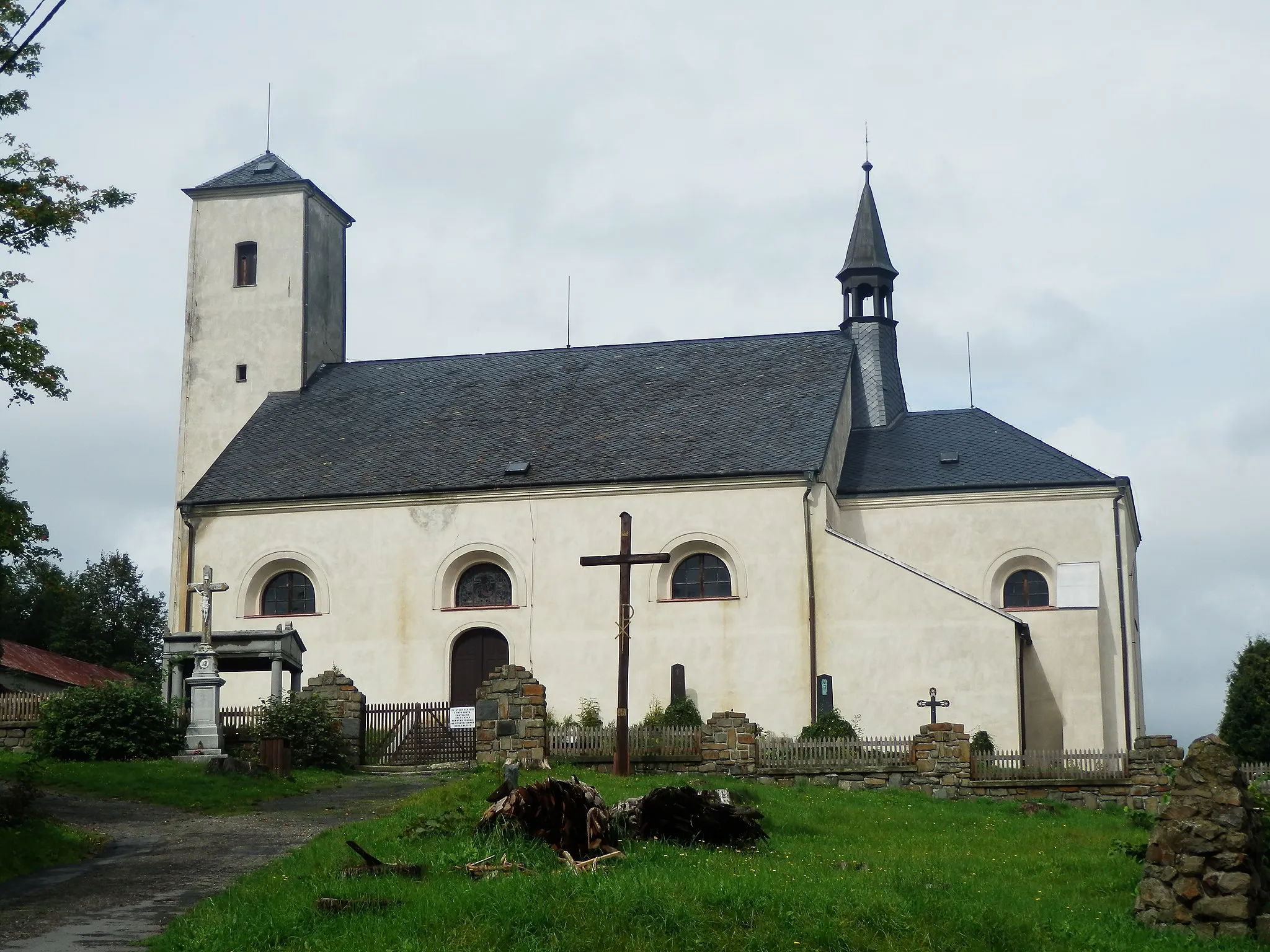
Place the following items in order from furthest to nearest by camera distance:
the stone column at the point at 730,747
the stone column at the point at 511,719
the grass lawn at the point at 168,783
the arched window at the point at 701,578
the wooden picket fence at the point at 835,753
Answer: the arched window at the point at 701,578, the stone column at the point at 511,719, the stone column at the point at 730,747, the wooden picket fence at the point at 835,753, the grass lawn at the point at 168,783

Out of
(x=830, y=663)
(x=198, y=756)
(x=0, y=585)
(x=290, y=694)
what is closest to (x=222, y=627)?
(x=290, y=694)

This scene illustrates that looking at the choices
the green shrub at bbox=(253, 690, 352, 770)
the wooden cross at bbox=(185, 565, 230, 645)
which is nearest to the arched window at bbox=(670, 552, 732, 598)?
the green shrub at bbox=(253, 690, 352, 770)

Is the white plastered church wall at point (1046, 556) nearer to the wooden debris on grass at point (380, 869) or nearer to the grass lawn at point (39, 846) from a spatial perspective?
the grass lawn at point (39, 846)

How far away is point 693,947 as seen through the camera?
12.4 metres

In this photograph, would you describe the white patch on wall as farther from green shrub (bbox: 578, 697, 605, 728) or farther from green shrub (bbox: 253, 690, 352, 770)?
green shrub (bbox: 253, 690, 352, 770)

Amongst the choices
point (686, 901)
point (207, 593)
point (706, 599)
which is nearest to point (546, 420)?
point (706, 599)

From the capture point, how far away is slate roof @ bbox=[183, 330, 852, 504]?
3600 centimetres

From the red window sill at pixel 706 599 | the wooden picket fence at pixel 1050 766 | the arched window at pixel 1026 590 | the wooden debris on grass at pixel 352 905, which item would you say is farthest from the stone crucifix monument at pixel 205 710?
the arched window at pixel 1026 590

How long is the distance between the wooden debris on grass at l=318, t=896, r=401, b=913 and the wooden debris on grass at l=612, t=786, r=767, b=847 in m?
3.62

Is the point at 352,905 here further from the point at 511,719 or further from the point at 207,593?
the point at 207,593

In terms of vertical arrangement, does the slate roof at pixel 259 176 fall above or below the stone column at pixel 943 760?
Result: above

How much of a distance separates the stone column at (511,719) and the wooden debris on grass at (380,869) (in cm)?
1164

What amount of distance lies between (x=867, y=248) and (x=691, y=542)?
14.2m

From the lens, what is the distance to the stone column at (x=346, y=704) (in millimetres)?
29250
